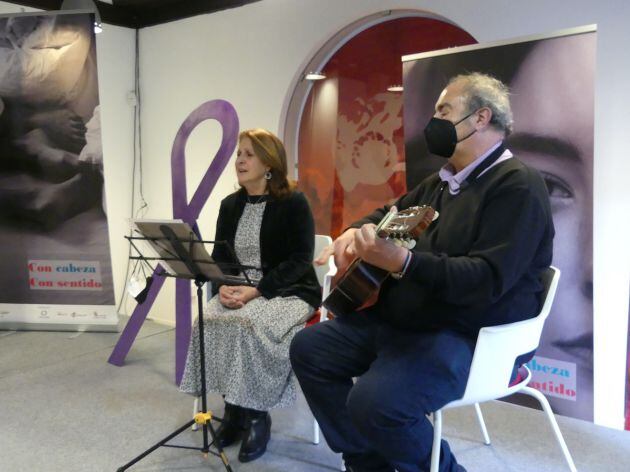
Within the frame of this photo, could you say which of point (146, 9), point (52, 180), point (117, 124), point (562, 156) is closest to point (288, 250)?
point (562, 156)

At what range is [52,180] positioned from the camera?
385cm

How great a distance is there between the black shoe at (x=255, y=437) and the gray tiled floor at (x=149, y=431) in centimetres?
4

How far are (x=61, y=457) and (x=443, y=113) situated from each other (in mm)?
1951

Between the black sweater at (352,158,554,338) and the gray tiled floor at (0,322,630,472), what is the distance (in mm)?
863

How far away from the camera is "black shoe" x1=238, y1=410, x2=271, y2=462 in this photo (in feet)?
7.42

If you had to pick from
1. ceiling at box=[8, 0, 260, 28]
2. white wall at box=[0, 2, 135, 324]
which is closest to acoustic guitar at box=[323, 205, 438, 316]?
ceiling at box=[8, 0, 260, 28]

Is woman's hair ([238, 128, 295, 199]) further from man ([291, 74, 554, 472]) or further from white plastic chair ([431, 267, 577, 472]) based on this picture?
white plastic chair ([431, 267, 577, 472])

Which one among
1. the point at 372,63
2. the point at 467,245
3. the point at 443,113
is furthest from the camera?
the point at 372,63

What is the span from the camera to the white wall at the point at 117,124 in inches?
174

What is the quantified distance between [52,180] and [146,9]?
5.05ft

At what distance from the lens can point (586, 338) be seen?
8.18 feet

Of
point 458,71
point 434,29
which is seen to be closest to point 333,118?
point 434,29

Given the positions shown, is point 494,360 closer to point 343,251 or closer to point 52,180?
point 343,251

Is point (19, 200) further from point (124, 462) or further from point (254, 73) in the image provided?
point (124, 462)
